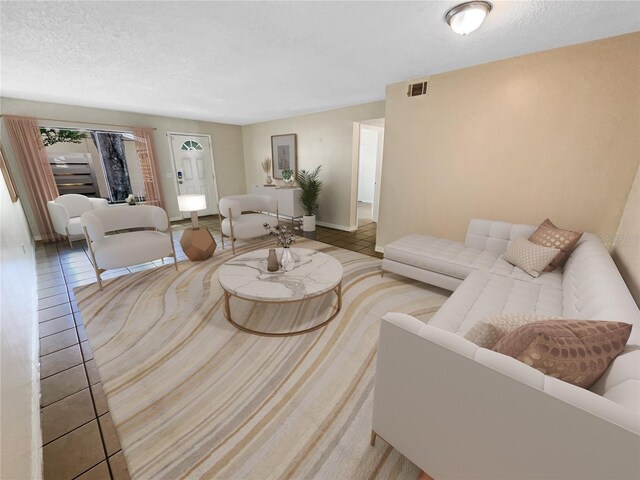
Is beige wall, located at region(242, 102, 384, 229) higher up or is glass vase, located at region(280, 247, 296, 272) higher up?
beige wall, located at region(242, 102, 384, 229)

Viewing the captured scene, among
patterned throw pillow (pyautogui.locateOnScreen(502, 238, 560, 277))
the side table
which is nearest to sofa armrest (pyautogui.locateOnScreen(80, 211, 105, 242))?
the side table

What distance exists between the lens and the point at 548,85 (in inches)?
95.1

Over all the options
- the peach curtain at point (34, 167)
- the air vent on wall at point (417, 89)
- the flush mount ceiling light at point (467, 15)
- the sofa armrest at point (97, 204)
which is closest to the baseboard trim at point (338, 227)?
the air vent on wall at point (417, 89)

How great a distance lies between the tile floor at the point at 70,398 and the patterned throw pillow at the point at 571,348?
6.02 feet

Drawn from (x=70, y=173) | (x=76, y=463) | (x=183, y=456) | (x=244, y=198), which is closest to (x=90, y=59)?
(x=244, y=198)

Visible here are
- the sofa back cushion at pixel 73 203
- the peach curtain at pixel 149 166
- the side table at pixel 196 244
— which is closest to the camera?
the side table at pixel 196 244

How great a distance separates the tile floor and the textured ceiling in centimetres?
232

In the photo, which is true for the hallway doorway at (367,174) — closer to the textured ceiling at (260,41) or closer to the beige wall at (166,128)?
the textured ceiling at (260,41)

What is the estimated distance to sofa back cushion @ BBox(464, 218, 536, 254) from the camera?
2.65 metres

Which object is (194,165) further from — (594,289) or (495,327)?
(594,289)

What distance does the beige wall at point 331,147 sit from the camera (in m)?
4.73

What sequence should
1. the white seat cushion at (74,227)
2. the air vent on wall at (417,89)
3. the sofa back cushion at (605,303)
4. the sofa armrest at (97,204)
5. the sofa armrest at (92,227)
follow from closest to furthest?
the sofa back cushion at (605,303) → the sofa armrest at (92,227) → the air vent on wall at (417,89) → the white seat cushion at (74,227) → the sofa armrest at (97,204)

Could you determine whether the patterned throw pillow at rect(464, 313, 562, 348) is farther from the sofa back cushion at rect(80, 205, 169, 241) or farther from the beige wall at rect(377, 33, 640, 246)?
the sofa back cushion at rect(80, 205, 169, 241)

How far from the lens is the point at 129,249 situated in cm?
295
